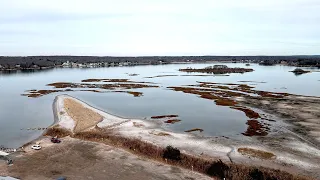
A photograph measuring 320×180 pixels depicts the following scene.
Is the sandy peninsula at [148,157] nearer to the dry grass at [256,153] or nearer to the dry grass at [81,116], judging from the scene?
the dry grass at [256,153]

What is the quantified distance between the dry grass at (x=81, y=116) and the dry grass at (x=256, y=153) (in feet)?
50.7

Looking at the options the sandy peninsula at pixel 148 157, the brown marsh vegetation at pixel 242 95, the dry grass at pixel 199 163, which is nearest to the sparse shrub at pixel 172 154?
the dry grass at pixel 199 163

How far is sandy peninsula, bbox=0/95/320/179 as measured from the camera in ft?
65.8

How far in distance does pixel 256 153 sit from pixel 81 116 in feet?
68.1

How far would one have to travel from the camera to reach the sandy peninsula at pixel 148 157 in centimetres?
2006

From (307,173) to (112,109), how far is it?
28.0m

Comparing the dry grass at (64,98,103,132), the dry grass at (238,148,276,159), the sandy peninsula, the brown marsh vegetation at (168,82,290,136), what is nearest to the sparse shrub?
the sandy peninsula

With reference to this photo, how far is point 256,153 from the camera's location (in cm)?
2361

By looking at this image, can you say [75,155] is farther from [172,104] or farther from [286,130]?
[172,104]

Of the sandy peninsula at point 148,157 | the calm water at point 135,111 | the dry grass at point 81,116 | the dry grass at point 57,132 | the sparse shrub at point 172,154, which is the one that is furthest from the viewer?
the dry grass at point 81,116

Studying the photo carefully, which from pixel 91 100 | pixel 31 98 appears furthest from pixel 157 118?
pixel 31 98

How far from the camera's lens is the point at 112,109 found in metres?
42.9

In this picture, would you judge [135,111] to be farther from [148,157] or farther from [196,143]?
[148,157]

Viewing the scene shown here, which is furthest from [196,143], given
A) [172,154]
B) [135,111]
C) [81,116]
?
[135,111]
